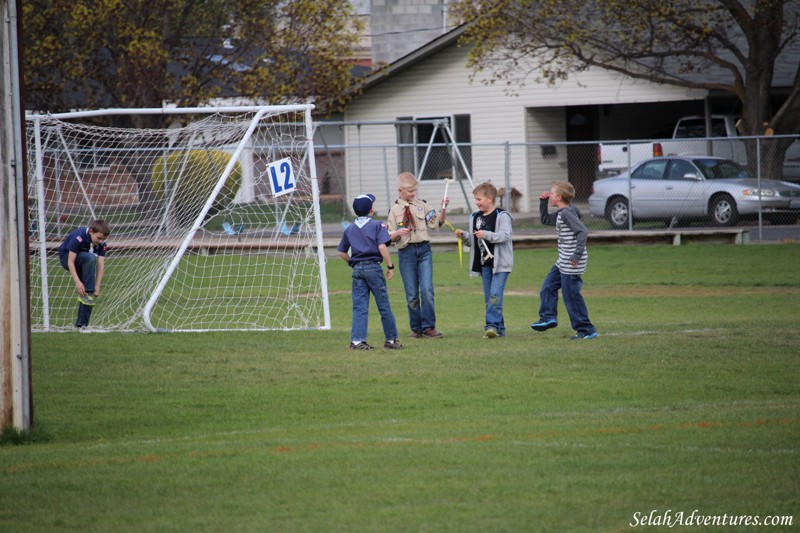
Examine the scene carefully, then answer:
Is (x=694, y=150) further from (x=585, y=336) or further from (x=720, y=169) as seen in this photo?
(x=585, y=336)

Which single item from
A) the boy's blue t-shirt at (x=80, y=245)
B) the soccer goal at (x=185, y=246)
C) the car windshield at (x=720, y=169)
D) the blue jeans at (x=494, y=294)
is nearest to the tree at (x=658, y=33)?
the car windshield at (x=720, y=169)

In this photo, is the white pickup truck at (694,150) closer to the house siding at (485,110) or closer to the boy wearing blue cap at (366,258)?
the house siding at (485,110)

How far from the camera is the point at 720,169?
→ 989 inches

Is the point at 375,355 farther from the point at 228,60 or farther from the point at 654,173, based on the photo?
the point at 228,60

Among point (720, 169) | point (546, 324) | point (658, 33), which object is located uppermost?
point (658, 33)

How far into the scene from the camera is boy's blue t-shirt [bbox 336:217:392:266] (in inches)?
436

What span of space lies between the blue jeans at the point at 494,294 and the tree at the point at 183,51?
695 inches

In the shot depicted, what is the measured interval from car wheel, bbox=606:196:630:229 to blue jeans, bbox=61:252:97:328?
1540cm

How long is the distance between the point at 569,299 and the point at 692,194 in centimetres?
1475

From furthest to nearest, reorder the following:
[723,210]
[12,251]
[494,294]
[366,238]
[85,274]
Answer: [723,210] < [85,274] < [494,294] < [366,238] < [12,251]

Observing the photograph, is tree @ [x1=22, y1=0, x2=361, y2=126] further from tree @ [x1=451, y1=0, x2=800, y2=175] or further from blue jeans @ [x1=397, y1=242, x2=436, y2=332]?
blue jeans @ [x1=397, y1=242, x2=436, y2=332]

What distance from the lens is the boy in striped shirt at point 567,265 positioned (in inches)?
437

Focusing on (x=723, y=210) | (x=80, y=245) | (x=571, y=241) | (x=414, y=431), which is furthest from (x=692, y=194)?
(x=414, y=431)

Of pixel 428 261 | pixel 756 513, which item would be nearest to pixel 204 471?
pixel 756 513
